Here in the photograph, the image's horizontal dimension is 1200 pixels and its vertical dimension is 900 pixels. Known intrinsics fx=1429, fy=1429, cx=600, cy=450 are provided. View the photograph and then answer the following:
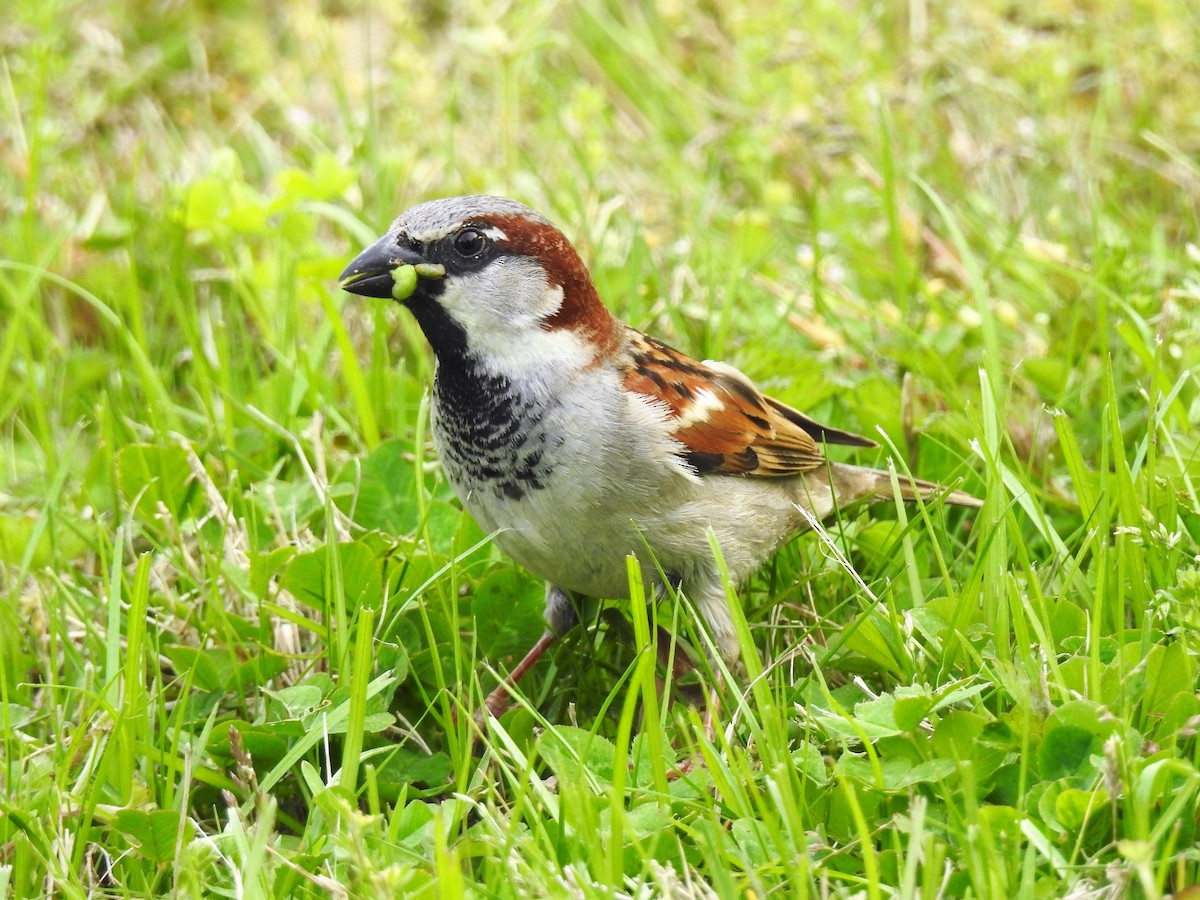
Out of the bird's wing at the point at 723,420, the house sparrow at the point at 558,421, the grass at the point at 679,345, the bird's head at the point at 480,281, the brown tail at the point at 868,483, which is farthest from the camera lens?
the brown tail at the point at 868,483

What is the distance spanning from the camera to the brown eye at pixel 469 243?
2.98 metres

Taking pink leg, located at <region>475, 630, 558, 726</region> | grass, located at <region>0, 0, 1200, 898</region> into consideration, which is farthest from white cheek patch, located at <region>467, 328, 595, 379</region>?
pink leg, located at <region>475, 630, 558, 726</region>

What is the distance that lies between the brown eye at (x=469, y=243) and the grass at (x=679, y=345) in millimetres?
643

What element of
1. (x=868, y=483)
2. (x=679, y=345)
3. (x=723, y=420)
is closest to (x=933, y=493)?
(x=868, y=483)

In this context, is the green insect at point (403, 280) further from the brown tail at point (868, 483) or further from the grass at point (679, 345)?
the brown tail at point (868, 483)

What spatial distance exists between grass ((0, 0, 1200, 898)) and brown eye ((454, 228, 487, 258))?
64 centimetres

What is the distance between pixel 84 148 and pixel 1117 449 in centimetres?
458

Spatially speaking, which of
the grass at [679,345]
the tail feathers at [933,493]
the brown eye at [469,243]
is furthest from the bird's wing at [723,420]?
the brown eye at [469,243]

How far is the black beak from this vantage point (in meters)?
2.95

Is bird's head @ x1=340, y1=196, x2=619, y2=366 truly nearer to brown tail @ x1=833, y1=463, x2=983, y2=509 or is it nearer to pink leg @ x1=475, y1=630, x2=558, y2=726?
pink leg @ x1=475, y1=630, x2=558, y2=726

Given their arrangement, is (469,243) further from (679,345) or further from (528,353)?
(679,345)

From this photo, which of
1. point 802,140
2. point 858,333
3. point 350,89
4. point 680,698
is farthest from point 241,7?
point 680,698

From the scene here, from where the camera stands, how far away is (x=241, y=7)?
690 centimetres

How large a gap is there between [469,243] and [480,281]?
8 cm
